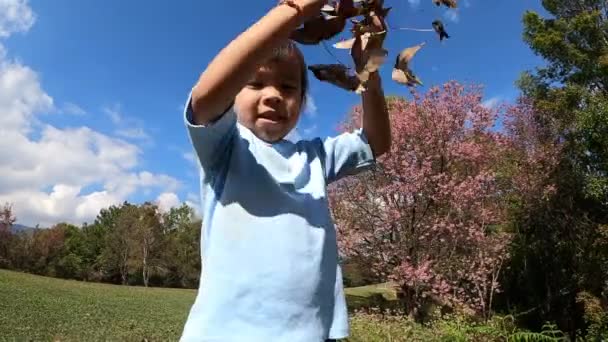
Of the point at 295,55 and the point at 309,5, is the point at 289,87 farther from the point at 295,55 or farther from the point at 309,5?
the point at 309,5

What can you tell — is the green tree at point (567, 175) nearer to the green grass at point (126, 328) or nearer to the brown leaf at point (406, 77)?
the green grass at point (126, 328)

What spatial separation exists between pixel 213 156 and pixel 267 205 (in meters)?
0.17

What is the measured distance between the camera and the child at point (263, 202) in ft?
3.18

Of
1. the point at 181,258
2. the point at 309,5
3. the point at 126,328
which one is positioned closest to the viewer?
the point at 309,5

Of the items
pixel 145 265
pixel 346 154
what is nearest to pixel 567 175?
pixel 346 154

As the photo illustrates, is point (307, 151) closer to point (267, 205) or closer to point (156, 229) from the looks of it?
point (267, 205)

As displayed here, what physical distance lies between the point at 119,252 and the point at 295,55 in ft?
166

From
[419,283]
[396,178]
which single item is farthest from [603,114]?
[419,283]

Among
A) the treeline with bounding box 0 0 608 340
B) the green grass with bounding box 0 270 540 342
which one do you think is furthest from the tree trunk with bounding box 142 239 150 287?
the treeline with bounding box 0 0 608 340

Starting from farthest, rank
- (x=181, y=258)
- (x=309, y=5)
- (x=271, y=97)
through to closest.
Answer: (x=181, y=258), (x=271, y=97), (x=309, y=5)

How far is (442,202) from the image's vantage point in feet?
44.1

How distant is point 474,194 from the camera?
42.7 ft

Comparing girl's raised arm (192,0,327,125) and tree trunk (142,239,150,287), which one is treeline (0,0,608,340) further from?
tree trunk (142,239,150,287)

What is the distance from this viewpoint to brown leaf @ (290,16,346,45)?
98cm
